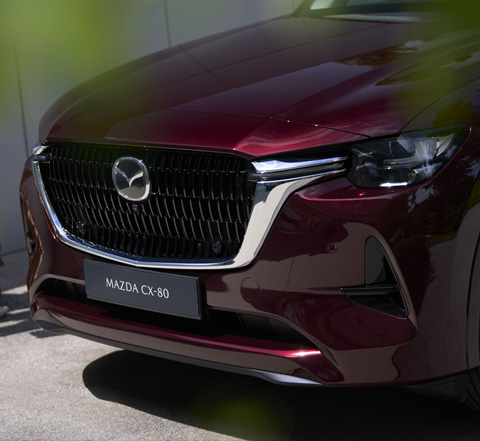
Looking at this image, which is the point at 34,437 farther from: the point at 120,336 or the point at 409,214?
the point at 409,214

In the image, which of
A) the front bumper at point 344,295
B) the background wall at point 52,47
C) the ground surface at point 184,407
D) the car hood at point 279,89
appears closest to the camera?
the front bumper at point 344,295

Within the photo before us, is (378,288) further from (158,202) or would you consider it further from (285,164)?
(158,202)

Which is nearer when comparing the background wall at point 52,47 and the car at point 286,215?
the car at point 286,215

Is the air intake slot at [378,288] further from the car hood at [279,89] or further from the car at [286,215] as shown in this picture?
the car hood at [279,89]

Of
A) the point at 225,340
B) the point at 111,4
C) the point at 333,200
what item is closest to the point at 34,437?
the point at 225,340

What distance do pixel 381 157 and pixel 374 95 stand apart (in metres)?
0.24

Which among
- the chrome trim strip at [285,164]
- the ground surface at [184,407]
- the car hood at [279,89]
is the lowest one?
the ground surface at [184,407]

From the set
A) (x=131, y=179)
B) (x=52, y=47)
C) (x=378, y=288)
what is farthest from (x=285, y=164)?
(x=52, y=47)

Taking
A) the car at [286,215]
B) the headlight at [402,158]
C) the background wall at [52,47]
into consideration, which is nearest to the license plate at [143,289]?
the car at [286,215]

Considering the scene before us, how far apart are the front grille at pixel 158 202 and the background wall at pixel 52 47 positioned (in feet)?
9.95

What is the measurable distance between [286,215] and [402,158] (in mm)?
375

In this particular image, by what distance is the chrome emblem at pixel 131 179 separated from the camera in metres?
2.99

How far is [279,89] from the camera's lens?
3.03 m

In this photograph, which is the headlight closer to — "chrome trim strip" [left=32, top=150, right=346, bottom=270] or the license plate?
"chrome trim strip" [left=32, top=150, right=346, bottom=270]
